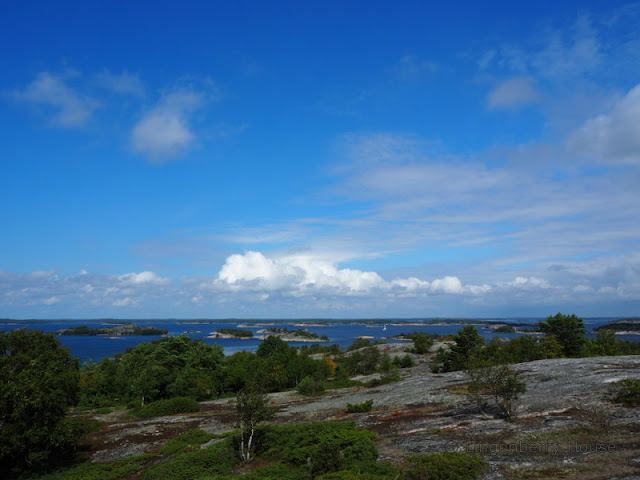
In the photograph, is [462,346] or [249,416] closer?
[249,416]

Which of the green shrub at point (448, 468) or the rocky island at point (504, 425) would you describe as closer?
the green shrub at point (448, 468)

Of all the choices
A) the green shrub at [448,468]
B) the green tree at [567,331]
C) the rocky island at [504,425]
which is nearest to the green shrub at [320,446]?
the rocky island at [504,425]

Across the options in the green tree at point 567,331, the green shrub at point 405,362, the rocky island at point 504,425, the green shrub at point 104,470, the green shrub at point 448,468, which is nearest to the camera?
the green shrub at point 448,468

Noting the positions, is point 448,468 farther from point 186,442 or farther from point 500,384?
point 186,442

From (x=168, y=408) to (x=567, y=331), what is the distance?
240 ft

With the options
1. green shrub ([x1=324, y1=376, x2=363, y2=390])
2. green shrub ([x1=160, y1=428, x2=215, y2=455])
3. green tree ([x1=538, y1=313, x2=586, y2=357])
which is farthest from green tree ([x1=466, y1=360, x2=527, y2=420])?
green tree ([x1=538, y1=313, x2=586, y2=357])

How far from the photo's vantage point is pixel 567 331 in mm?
76188

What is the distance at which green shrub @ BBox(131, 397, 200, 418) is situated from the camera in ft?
158

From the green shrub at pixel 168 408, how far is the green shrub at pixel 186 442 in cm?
1742

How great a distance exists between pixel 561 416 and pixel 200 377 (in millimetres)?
58190

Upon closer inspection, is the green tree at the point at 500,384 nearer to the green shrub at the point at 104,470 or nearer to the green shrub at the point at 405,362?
the green shrub at the point at 104,470

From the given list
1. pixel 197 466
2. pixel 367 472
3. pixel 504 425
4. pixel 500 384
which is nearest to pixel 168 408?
pixel 197 466

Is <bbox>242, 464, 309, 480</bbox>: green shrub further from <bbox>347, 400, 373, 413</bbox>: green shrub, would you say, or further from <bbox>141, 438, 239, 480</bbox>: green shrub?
<bbox>347, 400, 373, 413</bbox>: green shrub

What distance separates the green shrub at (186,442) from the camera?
28792 millimetres
